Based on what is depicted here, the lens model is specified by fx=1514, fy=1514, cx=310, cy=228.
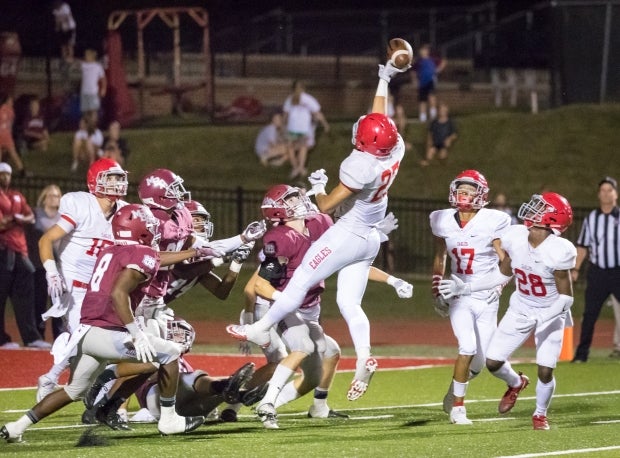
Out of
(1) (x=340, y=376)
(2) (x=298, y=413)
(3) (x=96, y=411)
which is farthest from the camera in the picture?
(1) (x=340, y=376)

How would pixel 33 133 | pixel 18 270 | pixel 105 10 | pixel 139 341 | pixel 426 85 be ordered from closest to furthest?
1. pixel 139 341
2. pixel 18 270
3. pixel 33 133
4. pixel 426 85
5. pixel 105 10

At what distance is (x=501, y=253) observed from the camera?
11.6 metres

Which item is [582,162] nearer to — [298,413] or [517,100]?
[517,100]

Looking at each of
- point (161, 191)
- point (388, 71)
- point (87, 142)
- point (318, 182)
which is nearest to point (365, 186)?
point (318, 182)

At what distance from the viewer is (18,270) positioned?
16375 millimetres

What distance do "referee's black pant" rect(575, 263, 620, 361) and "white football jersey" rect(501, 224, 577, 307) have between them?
15.8 feet

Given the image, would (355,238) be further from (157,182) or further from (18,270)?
(18,270)

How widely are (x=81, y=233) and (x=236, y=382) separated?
6.26 feet

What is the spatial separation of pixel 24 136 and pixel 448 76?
31.7 ft

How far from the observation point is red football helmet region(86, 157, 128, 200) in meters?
11.3

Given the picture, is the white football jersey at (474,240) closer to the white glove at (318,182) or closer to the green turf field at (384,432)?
the white glove at (318,182)

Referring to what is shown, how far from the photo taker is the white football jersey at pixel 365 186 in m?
10.6

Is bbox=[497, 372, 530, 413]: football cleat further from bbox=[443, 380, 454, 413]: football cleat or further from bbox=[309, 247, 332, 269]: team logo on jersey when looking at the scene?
bbox=[309, 247, 332, 269]: team logo on jersey

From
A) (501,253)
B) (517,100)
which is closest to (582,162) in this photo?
(517,100)
